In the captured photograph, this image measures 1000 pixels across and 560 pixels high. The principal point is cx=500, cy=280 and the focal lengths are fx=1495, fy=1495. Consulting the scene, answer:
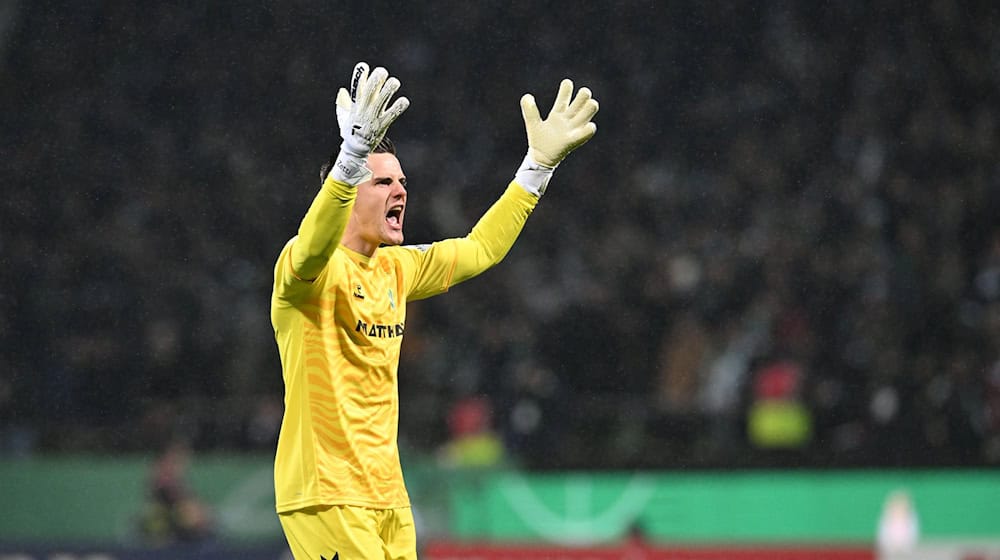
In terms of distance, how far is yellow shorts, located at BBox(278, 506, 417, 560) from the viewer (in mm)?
4148

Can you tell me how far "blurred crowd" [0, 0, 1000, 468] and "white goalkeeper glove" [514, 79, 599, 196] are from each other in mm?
5717

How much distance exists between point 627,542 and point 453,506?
4.41 ft

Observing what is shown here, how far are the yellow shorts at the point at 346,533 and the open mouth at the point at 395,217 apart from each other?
0.84 metres

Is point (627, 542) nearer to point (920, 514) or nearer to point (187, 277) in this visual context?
point (920, 514)

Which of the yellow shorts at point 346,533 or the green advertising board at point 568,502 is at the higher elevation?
the green advertising board at point 568,502

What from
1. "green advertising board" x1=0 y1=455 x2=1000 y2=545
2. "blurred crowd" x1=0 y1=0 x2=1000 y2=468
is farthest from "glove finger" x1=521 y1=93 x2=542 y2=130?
"blurred crowd" x1=0 y1=0 x2=1000 y2=468

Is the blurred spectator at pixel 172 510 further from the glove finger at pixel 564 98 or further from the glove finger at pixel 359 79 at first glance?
the glove finger at pixel 359 79

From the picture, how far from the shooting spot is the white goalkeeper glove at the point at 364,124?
3.93 metres

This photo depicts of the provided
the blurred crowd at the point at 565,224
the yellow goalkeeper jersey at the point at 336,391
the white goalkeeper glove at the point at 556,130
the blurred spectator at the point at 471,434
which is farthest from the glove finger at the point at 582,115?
the blurred spectator at the point at 471,434

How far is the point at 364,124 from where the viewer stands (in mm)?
4000

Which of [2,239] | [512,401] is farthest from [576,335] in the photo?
[2,239]

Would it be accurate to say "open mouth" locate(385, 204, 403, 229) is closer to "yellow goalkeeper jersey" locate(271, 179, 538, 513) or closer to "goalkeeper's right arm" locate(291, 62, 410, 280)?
"yellow goalkeeper jersey" locate(271, 179, 538, 513)

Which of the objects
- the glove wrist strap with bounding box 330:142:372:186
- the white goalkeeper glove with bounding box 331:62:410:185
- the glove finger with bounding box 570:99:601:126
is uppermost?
the glove finger with bounding box 570:99:601:126

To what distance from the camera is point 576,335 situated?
1284 centimetres
